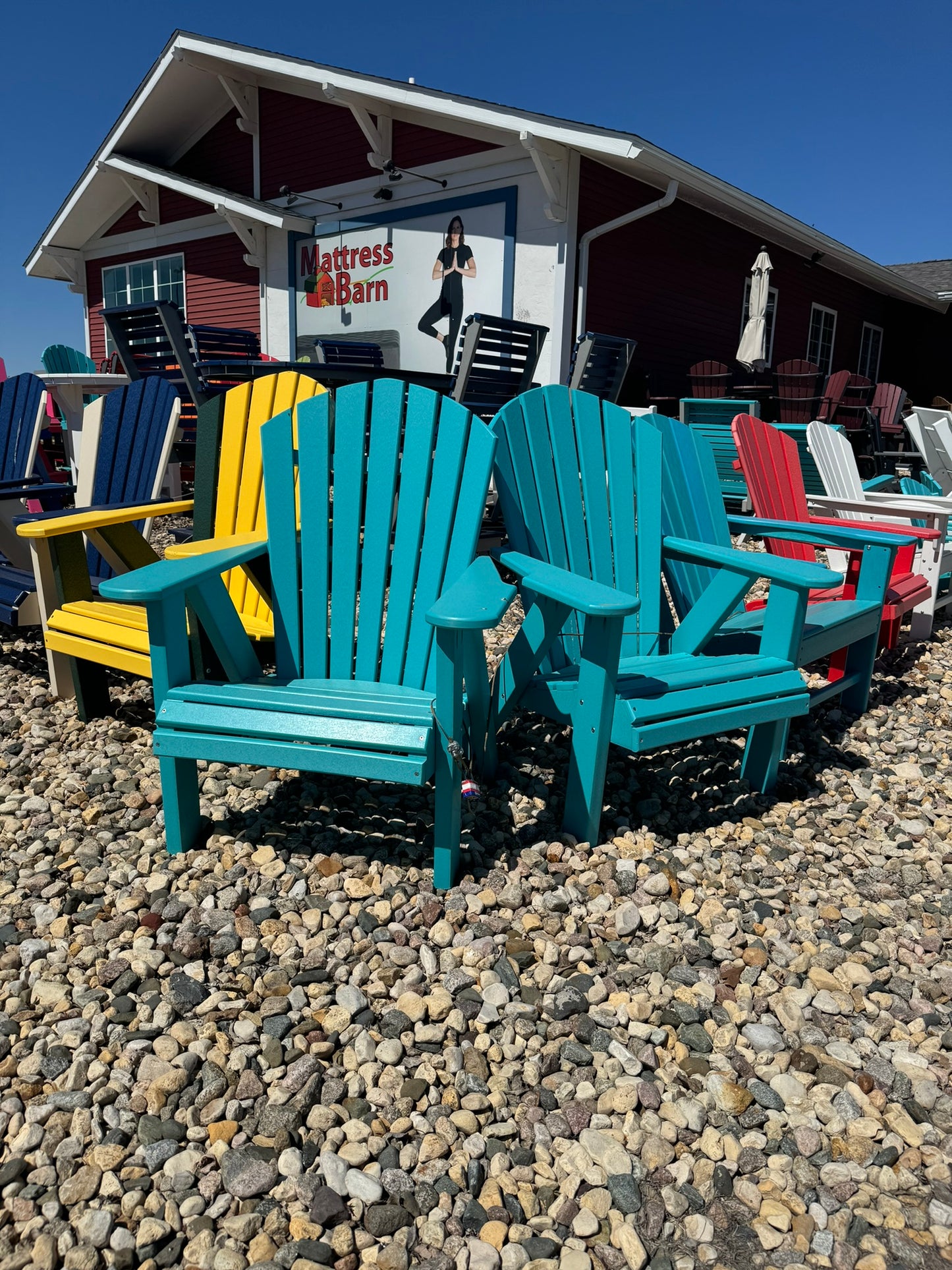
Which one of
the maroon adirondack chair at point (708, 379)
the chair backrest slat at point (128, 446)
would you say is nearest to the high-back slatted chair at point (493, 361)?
the chair backrest slat at point (128, 446)

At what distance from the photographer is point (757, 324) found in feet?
29.8

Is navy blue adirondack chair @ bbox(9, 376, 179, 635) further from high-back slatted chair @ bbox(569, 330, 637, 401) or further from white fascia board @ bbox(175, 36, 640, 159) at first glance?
white fascia board @ bbox(175, 36, 640, 159)

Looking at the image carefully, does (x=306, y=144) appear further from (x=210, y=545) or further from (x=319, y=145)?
(x=210, y=545)

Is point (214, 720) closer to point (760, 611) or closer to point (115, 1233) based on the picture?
point (115, 1233)

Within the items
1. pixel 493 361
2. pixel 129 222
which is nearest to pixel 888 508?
pixel 493 361

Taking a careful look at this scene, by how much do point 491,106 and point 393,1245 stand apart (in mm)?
7903

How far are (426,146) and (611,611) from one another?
808 cm

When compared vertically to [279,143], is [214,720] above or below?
below

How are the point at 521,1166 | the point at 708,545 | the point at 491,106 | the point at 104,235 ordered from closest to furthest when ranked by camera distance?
the point at 521,1166 < the point at 708,545 < the point at 491,106 < the point at 104,235

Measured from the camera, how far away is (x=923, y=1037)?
1.56 meters

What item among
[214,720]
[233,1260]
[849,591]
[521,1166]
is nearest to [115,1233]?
[233,1260]

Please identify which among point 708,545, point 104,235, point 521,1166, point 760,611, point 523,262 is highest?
point 104,235

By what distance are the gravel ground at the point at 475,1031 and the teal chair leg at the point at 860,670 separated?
692mm

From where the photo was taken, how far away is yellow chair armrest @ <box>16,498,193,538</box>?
2.62 meters
